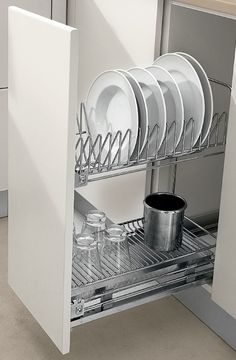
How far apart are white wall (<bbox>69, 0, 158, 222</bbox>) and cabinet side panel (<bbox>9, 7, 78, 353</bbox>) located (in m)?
0.40

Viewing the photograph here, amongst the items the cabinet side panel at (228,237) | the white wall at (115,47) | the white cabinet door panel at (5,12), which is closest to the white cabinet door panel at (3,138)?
the white cabinet door panel at (5,12)

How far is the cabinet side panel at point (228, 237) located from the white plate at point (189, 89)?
14 centimetres

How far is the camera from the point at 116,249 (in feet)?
6.10

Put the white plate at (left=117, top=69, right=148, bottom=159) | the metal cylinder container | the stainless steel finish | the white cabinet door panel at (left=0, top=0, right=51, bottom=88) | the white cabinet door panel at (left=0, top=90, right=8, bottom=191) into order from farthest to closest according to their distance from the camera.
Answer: the white cabinet door panel at (left=0, top=90, right=8, bottom=191)
the white cabinet door panel at (left=0, top=0, right=51, bottom=88)
the metal cylinder container
the white plate at (left=117, top=69, right=148, bottom=159)
the stainless steel finish

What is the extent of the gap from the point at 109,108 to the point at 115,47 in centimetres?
27

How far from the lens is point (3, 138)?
246 cm

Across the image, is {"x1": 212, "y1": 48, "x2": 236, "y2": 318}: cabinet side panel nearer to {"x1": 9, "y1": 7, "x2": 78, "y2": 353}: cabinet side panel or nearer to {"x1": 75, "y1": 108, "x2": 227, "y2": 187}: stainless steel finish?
{"x1": 75, "y1": 108, "x2": 227, "y2": 187}: stainless steel finish

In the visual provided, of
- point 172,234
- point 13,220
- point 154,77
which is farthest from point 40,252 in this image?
point 154,77

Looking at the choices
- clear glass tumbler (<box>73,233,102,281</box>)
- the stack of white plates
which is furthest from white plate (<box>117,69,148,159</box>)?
clear glass tumbler (<box>73,233,102,281</box>)

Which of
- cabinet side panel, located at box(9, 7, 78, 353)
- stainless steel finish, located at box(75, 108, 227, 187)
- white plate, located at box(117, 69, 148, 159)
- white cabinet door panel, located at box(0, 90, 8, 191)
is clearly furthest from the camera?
A: white cabinet door panel, located at box(0, 90, 8, 191)

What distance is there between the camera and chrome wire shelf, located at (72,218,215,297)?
5.57ft

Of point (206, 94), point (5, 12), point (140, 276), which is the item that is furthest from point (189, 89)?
point (5, 12)

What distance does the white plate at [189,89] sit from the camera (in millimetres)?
1771

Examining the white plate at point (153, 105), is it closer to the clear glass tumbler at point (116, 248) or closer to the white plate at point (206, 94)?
the white plate at point (206, 94)
